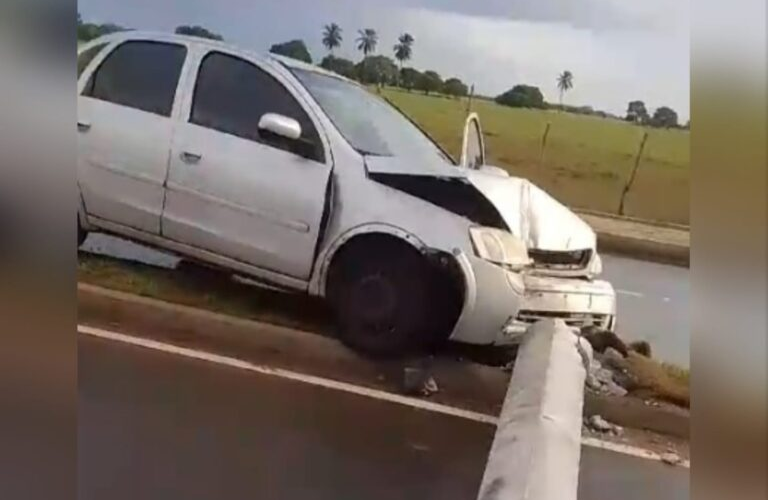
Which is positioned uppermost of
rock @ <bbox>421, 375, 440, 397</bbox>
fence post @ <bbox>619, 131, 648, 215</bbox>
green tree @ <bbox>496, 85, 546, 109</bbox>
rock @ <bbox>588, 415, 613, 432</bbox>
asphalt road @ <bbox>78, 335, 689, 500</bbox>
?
green tree @ <bbox>496, 85, 546, 109</bbox>

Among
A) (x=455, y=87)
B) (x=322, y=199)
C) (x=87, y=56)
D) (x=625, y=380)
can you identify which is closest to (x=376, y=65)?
(x=455, y=87)

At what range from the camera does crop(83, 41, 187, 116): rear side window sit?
1.85 meters

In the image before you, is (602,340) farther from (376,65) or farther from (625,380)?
(376,65)

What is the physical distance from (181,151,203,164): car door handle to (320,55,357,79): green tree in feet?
0.96

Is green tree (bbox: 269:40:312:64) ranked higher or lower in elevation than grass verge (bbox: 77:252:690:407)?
higher

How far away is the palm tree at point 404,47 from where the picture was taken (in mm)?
1688

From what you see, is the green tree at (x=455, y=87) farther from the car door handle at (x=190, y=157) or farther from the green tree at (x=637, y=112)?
the car door handle at (x=190, y=157)

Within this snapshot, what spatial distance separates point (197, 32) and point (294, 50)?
0.64 feet

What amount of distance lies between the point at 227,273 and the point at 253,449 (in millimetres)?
318

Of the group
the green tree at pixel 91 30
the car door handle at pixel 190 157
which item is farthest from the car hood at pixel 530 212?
the green tree at pixel 91 30

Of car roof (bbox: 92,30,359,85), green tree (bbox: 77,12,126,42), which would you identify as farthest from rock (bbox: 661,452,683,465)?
green tree (bbox: 77,12,126,42)

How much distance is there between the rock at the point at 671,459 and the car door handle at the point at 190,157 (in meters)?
0.95

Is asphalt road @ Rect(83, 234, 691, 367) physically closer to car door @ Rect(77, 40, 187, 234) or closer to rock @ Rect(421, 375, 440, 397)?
rock @ Rect(421, 375, 440, 397)

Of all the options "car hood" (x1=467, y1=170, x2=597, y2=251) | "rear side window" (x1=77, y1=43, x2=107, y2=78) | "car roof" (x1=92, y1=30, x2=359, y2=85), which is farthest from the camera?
"rear side window" (x1=77, y1=43, x2=107, y2=78)
